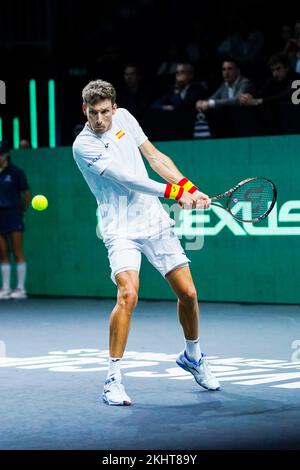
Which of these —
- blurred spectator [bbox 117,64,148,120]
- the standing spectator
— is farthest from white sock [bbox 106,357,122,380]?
the standing spectator

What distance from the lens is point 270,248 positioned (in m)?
12.9

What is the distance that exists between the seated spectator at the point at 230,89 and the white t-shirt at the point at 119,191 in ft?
19.2

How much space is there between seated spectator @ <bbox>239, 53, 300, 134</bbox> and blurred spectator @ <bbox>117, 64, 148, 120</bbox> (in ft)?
6.32

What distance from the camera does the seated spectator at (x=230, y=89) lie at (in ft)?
42.7

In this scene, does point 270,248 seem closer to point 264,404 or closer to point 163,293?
point 163,293

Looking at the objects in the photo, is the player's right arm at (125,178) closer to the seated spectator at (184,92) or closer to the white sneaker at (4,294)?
the seated spectator at (184,92)

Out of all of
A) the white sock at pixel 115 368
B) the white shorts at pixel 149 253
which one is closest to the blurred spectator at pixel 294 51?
the white shorts at pixel 149 253

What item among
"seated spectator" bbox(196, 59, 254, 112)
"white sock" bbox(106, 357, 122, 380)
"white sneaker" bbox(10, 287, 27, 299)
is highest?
"seated spectator" bbox(196, 59, 254, 112)

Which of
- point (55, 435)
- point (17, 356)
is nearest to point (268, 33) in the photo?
point (17, 356)

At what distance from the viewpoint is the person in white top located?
6.98 m

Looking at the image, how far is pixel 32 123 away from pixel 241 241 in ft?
14.6

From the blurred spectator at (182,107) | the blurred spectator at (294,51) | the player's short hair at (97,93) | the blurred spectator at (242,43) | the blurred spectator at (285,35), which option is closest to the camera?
the player's short hair at (97,93)

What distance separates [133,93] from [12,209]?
7.62 ft

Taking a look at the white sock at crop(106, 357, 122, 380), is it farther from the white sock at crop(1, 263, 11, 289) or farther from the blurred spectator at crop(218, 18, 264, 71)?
the blurred spectator at crop(218, 18, 264, 71)
